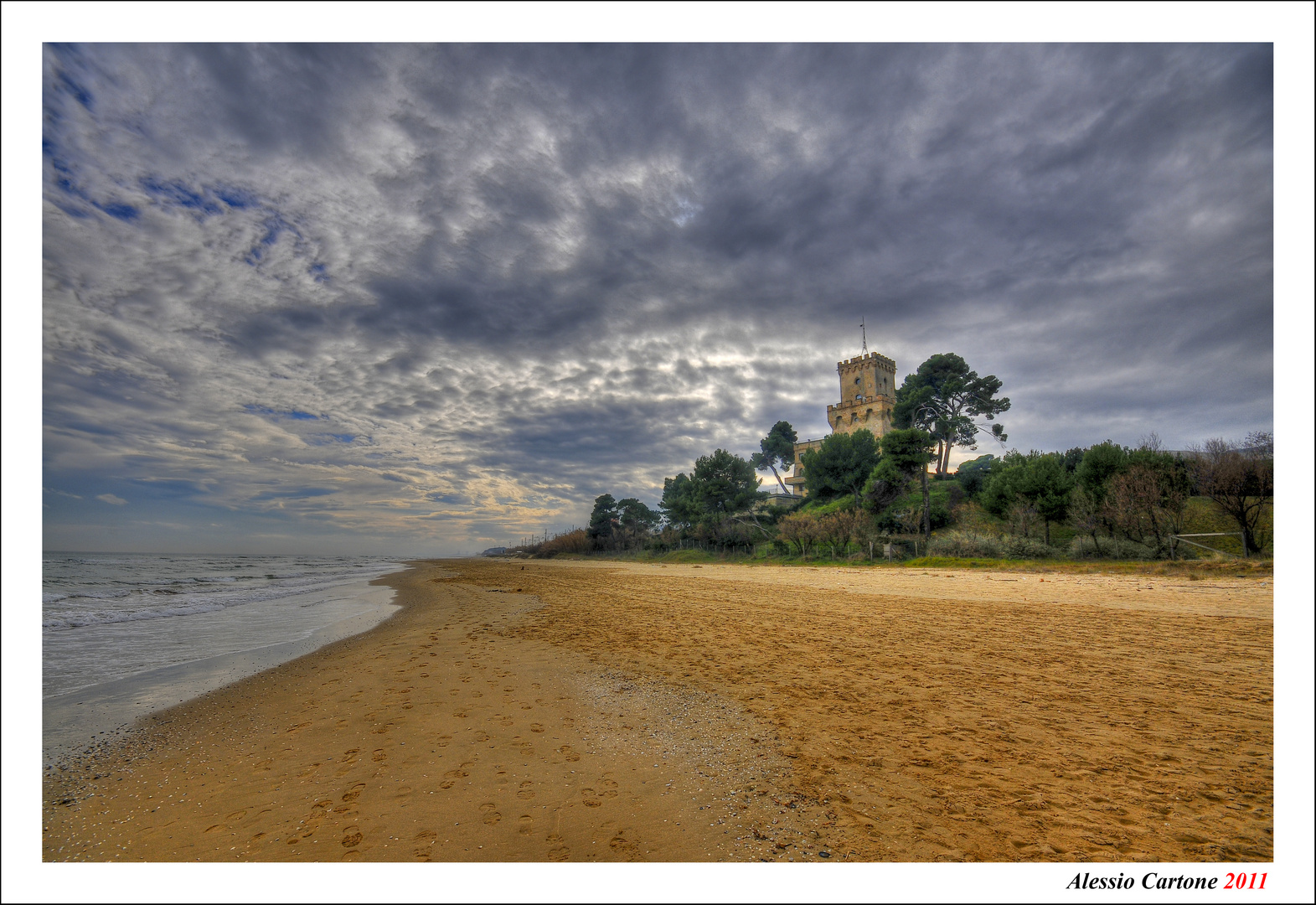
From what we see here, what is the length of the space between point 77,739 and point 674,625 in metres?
9.33

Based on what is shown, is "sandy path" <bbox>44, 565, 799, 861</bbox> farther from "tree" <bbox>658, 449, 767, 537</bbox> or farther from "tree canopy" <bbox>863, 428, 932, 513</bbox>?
"tree" <bbox>658, 449, 767, 537</bbox>

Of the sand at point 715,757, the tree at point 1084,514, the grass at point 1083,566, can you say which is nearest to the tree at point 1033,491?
the tree at point 1084,514

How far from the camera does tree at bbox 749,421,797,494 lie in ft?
237

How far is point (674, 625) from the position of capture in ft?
38.6

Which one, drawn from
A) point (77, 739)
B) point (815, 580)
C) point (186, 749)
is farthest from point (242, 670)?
point (815, 580)

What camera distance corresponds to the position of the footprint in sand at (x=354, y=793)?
3984 mm

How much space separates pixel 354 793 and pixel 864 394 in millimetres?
71135

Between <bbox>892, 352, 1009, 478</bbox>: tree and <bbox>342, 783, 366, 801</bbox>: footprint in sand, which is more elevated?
<bbox>892, 352, 1009, 478</bbox>: tree

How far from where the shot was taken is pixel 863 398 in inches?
2628

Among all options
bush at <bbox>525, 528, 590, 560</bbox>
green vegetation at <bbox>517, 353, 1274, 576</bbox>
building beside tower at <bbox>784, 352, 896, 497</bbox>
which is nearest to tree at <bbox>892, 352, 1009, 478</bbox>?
green vegetation at <bbox>517, 353, 1274, 576</bbox>

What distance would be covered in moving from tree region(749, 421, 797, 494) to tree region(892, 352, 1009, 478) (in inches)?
784

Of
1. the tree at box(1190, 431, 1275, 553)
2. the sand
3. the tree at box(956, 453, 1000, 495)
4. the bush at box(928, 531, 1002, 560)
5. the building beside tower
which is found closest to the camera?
the sand

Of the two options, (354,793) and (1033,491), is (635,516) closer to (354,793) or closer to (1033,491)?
(1033,491)

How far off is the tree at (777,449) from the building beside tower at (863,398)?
74.9 inches
